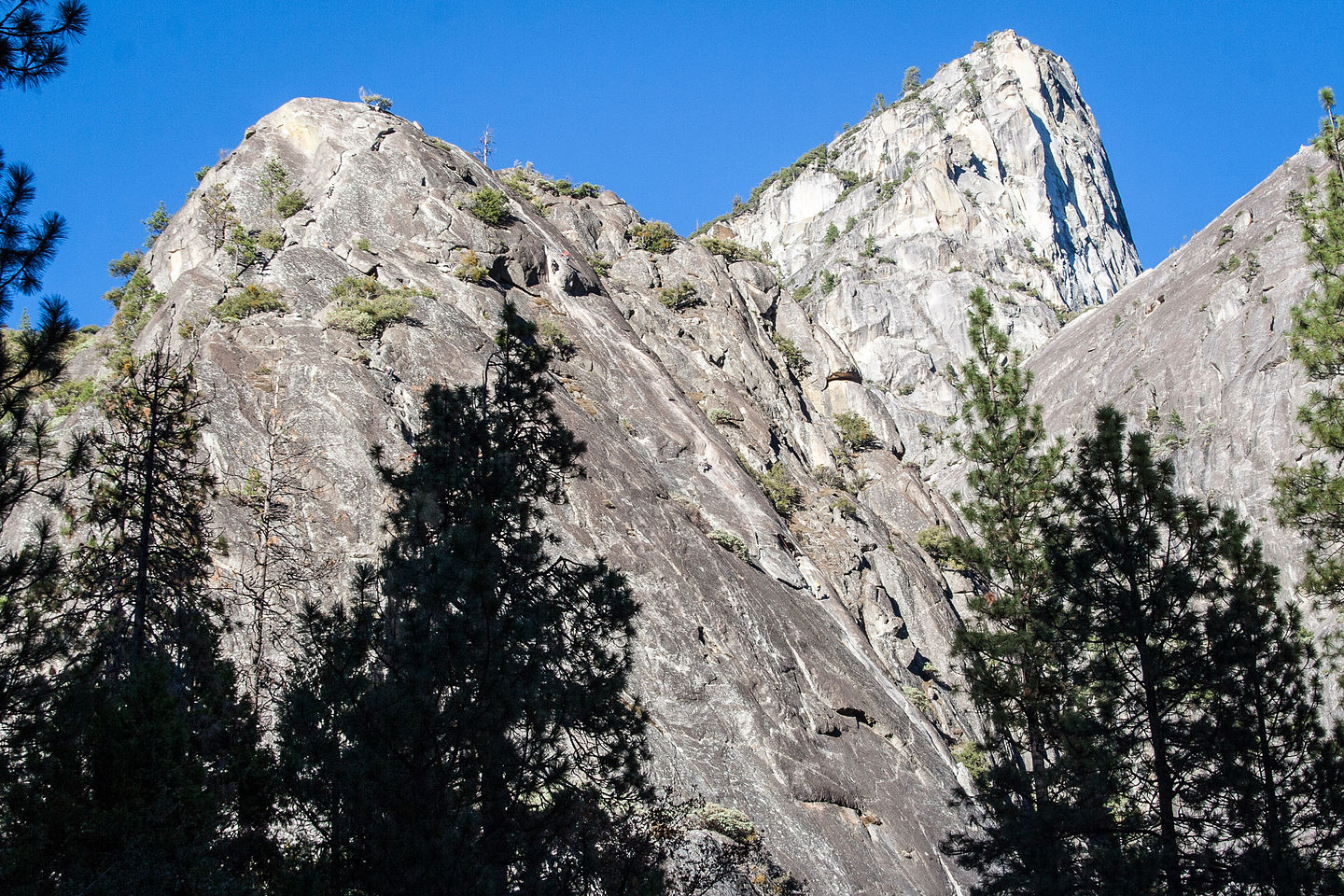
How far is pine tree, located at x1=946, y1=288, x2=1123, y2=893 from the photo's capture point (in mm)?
11672

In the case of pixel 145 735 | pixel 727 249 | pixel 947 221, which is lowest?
pixel 145 735

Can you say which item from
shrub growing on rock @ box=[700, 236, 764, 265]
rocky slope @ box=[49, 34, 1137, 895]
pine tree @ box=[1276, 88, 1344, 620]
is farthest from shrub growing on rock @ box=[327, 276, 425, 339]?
shrub growing on rock @ box=[700, 236, 764, 265]

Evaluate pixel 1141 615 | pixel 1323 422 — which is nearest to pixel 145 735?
pixel 1141 615

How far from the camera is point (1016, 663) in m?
14.8

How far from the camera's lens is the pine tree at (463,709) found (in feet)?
30.9

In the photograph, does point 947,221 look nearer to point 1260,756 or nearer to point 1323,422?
point 1323,422

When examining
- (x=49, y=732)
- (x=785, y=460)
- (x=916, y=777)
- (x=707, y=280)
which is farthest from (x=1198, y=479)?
(x=49, y=732)

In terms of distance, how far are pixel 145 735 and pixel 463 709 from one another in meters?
3.60

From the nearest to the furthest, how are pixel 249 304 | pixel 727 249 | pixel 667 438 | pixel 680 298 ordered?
pixel 249 304, pixel 667 438, pixel 680 298, pixel 727 249

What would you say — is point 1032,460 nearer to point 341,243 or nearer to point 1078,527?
point 1078,527

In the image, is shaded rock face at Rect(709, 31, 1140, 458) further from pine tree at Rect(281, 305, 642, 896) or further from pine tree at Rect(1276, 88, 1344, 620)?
pine tree at Rect(281, 305, 642, 896)

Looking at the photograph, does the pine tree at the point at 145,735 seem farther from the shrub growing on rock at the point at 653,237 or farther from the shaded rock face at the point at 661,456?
the shrub growing on rock at the point at 653,237

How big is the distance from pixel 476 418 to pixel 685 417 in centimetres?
1961

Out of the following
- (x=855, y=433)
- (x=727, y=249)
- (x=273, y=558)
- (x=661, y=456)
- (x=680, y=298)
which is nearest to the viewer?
(x=273, y=558)
